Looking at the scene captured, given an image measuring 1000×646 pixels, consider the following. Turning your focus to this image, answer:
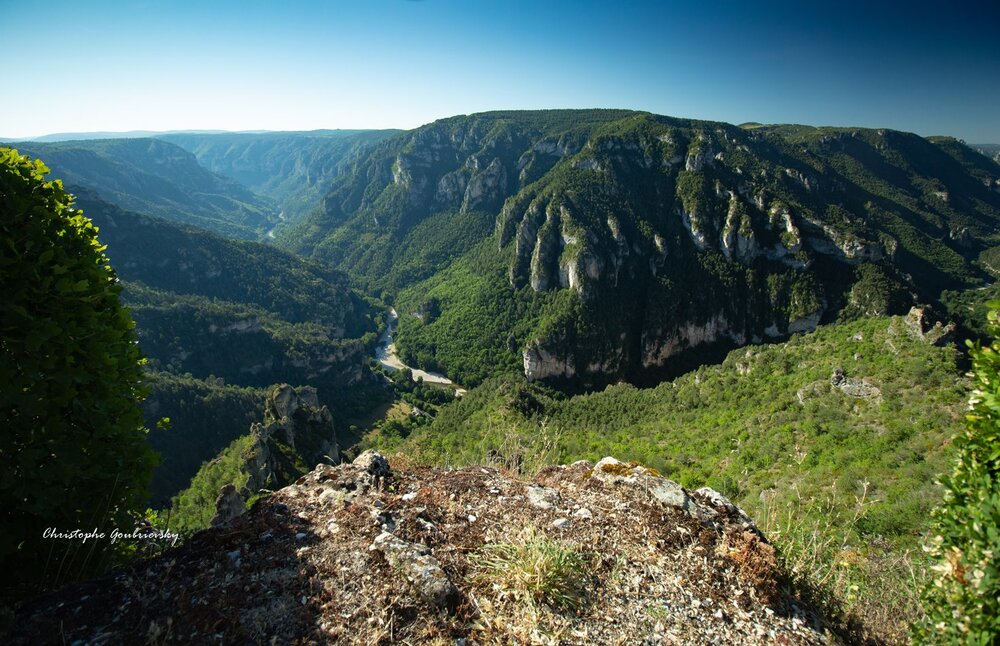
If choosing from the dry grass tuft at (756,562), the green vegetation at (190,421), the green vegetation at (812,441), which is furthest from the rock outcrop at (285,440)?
the dry grass tuft at (756,562)

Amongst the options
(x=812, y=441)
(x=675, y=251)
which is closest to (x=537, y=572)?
(x=812, y=441)

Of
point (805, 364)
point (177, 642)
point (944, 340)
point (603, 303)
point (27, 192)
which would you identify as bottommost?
point (603, 303)

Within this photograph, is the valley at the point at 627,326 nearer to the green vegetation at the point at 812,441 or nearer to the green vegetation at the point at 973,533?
the green vegetation at the point at 812,441

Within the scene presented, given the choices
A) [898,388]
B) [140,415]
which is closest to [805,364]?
[898,388]

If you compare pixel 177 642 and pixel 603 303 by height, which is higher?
pixel 177 642

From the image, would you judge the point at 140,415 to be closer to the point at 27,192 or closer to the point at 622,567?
the point at 27,192

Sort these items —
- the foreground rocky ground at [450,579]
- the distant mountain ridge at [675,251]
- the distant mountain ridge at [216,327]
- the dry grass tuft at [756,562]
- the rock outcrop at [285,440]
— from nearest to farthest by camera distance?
1. the foreground rocky ground at [450,579]
2. the dry grass tuft at [756,562]
3. the rock outcrop at [285,440]
4. the distant mountain ridge at [216,327]
5. the distant mountain ridge at [675,251]
